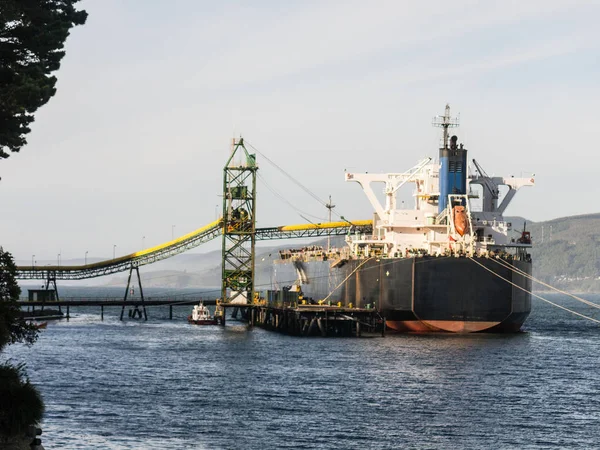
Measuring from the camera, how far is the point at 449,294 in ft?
294

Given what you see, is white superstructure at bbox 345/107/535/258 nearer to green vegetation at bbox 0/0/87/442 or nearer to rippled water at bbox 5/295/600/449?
rippled water at bbox 5/295/600/449

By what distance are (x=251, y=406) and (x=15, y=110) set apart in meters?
21.3

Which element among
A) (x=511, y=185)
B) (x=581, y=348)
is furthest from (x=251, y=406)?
(x=511, y=185)

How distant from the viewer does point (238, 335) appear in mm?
101812

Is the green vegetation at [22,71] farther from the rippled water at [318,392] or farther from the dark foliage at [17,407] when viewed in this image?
the rippled water at [318,392]

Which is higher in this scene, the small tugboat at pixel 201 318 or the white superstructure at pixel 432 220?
the white superstructure at pixel 432 220

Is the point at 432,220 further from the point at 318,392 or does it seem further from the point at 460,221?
the point at 318,392

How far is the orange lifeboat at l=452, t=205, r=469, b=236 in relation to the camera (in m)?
92.5

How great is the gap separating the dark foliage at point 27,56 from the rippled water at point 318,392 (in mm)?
13065

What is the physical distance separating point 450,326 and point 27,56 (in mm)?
55841

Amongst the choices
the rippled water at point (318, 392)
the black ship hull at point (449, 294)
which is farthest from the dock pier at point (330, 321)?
the rippled water at point (318, 392)

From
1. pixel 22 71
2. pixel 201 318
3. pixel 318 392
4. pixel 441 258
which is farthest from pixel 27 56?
pixel 201 318

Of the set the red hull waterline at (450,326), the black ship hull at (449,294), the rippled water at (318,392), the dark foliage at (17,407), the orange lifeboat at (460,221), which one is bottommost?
the rippled water at (318,392)

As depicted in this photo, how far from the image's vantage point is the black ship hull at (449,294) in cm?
8950
